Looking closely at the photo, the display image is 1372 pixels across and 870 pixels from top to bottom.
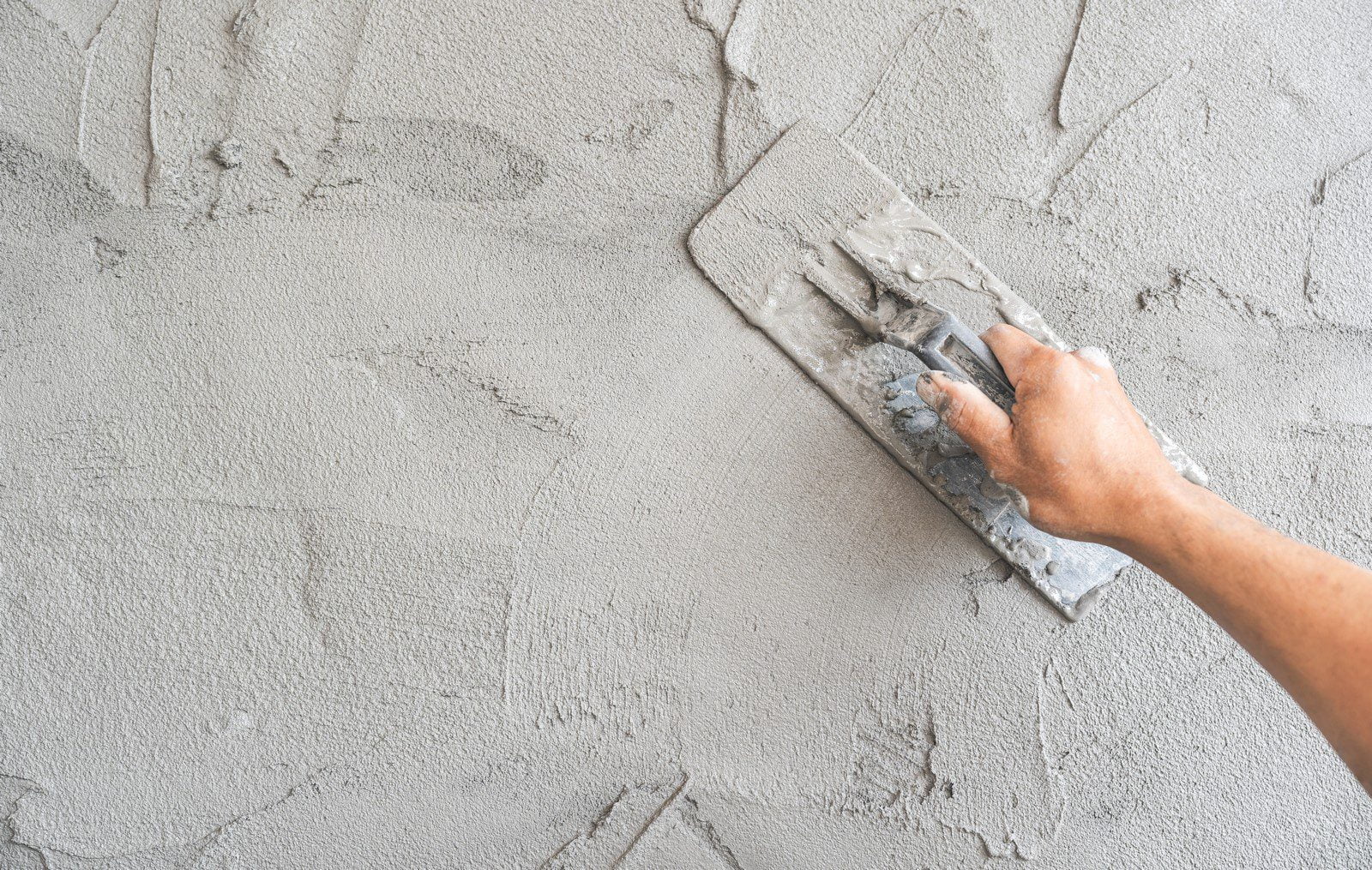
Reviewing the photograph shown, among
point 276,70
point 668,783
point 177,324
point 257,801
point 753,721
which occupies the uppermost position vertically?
point 276,70

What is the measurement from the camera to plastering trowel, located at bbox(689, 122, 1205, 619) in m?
1.31

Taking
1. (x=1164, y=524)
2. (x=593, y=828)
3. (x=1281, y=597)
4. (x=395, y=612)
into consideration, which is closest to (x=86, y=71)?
(x=395, y=612)

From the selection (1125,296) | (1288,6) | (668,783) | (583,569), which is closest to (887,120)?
(1125,296)

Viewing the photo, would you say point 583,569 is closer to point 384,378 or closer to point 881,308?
point 384,378

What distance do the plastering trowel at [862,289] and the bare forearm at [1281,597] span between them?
0.21 m

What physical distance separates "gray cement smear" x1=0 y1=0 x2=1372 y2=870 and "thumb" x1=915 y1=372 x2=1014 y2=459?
0.18 m

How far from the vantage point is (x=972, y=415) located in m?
1.16

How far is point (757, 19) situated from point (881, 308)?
0.52m

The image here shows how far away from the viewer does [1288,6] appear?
4.66 ft

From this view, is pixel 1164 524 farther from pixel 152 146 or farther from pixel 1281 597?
pixel 152 146

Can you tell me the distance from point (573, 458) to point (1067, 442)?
716 millimetres

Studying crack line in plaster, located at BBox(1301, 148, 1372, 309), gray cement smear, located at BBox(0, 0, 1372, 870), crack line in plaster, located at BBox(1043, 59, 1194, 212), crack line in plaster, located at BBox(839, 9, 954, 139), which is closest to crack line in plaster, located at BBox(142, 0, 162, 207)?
gray cement smear, located at BBox(0, 0, 1372, 870)

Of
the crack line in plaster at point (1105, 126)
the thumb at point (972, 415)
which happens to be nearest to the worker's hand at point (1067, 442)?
the thumb at point (972, 415)

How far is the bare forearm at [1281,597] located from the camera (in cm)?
88
